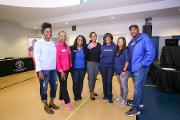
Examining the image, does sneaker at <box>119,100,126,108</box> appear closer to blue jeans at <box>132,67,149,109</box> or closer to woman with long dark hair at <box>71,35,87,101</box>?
blue jeans at <box>132,67,149,109</box>

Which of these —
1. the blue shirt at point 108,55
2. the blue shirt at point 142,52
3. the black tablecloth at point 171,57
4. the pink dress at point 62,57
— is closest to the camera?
the blue shirt at point 142,52

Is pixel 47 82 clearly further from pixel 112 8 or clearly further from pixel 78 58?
pixel 112 8

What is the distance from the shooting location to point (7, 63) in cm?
655

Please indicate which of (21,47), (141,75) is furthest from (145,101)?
(21,47)

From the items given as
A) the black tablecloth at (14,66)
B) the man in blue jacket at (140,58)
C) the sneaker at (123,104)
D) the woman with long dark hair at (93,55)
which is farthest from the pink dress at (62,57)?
the black tablecloth at (14,66)

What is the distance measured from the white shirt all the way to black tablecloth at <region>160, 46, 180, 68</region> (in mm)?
3642

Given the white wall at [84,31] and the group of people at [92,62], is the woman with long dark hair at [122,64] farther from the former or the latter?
the white wall at [84,31]

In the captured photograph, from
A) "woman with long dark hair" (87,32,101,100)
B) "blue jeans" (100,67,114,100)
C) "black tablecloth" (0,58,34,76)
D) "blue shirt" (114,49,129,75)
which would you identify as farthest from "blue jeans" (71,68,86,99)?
"black tablecloth" (0,58,34,76)

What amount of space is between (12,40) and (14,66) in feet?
7.12

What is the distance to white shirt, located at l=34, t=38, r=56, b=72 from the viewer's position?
2441 millimetres

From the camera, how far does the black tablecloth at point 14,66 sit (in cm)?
640

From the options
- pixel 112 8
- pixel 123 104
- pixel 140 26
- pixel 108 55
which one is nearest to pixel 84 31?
pixel 112 8

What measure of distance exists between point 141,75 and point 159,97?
1.38 metres

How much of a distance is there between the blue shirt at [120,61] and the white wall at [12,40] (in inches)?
278
